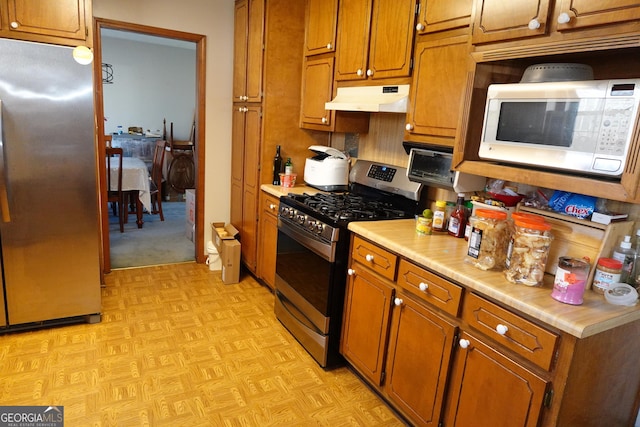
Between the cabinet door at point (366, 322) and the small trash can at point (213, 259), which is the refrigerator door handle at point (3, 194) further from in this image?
the cabinet door at point (366, 322)

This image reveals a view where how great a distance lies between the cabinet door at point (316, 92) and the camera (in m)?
2.96

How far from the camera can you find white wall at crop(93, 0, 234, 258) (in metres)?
3.44

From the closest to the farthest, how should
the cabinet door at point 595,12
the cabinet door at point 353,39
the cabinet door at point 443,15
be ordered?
the cabinet door at point 595,12
the cabinet door at point 443,15
the cabinet door at point 353,39

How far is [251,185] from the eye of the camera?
3549 millimetres

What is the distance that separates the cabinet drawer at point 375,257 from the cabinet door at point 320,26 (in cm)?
146

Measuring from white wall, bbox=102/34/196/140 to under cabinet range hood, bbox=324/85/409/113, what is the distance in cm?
529

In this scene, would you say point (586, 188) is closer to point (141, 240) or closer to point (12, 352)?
point (12, 352)

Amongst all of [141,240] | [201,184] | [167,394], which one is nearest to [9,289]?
[167,394]

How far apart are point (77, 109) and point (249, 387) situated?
1.92 meters

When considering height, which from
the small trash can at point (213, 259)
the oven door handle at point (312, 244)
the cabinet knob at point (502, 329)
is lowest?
the small trash can at point (213, 259)

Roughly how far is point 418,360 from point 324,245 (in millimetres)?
804

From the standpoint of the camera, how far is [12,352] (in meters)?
2.44

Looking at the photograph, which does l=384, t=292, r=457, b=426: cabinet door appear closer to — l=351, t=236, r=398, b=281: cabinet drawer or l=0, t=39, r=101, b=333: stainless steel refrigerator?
l=351, t=236, r=398, b=281: cabinet drawer

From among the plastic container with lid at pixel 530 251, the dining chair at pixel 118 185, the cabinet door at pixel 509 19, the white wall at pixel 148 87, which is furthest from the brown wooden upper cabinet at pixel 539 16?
the white wall at pixel 148 87
